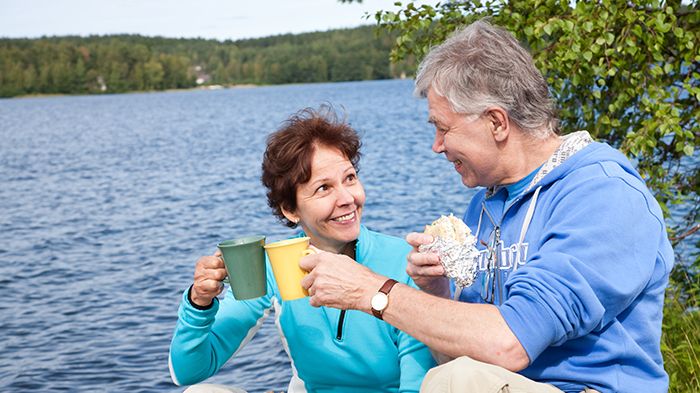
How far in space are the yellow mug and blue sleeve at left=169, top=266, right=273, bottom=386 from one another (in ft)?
1.86

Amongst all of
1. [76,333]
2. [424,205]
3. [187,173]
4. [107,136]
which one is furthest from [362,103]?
[76,333]

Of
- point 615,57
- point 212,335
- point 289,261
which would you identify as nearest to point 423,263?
point 289,261

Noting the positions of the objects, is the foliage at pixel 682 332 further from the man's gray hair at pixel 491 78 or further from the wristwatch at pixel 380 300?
the wristwatch at pixel 380 300

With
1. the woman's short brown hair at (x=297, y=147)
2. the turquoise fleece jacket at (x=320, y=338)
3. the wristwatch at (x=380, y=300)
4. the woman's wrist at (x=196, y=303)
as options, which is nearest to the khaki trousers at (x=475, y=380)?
the wristwatch at (x=380, y=300)

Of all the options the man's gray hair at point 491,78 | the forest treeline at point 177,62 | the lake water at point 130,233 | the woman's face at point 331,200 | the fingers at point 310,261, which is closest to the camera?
the fingers at point 310,261

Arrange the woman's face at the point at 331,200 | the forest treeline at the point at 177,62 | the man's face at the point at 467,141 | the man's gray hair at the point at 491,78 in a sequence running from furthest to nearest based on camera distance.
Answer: the forest treeline at the point at 177,62
the woman's face at the point at 331,200
the man's face at the point at 467,141
the man's gray hair at the point at 491,78

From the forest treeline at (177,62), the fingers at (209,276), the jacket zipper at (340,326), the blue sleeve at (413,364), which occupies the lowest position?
the forest treeline at (177,62)

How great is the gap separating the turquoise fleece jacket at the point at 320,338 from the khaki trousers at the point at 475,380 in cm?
68

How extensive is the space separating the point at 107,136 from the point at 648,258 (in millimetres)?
48309

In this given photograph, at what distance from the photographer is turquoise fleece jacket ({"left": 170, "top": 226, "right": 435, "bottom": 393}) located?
3.18 meters

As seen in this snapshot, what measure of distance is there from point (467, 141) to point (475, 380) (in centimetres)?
93

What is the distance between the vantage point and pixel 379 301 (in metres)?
2.52

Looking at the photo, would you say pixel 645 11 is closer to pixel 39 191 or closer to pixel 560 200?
pixel 560 200

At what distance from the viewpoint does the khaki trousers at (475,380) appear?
7.42 feet
